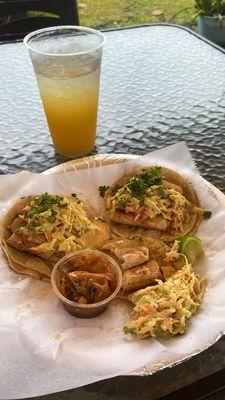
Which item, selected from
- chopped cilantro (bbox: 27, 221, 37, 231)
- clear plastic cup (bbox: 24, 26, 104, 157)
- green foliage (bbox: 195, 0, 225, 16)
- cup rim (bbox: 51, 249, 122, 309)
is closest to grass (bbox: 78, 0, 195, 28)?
green foliage (bbox: 195, 0, 225, 16)

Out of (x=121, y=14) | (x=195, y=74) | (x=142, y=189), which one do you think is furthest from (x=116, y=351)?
(x=121, y=14)

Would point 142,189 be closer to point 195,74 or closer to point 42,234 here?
point 42,234

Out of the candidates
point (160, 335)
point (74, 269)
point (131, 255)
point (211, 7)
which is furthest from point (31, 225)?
point (211, 7)

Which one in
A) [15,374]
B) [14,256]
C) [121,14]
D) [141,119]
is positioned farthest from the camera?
[121,14]

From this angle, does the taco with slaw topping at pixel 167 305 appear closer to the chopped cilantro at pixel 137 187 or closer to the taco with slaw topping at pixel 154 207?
the taco with slaw topping at pixel 154 207

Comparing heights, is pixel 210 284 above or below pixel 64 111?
below

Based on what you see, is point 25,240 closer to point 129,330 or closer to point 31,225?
point 31,225

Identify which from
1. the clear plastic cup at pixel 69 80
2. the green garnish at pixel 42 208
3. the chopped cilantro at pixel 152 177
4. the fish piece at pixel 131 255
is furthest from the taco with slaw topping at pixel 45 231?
the clear plastic cup at pixel 69 80
